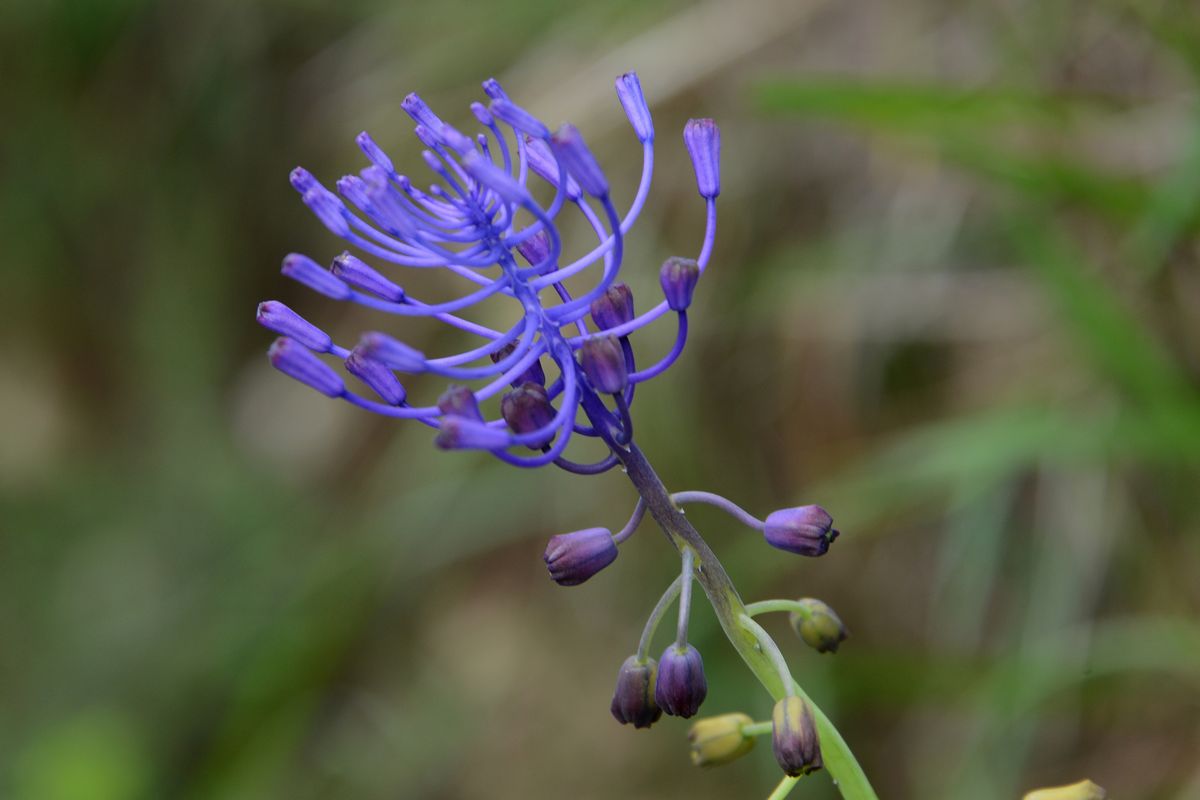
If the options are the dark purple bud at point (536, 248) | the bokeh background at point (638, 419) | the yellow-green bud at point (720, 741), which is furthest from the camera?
the bokeh background at point (638, 419)

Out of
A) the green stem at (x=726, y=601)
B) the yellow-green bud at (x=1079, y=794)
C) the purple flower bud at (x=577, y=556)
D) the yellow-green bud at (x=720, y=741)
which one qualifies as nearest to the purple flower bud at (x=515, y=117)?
the green stem at (x=726, y=601)

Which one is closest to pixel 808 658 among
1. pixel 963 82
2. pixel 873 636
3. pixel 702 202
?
pixel 873 636

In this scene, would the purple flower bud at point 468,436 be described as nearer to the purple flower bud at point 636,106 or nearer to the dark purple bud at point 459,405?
the dark purple bud at point 459,405

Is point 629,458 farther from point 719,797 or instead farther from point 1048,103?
point 719,797

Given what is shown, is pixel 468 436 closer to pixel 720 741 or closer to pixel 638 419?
pixel 720 741

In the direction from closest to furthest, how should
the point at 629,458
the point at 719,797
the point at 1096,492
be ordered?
the point at 629,458
the point at 1096,492
the point at 719,797

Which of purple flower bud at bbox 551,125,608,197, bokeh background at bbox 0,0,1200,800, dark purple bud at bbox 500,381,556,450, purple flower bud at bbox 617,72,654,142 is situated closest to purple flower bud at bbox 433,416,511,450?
dark purple bud at bbox 500,381,556,450
